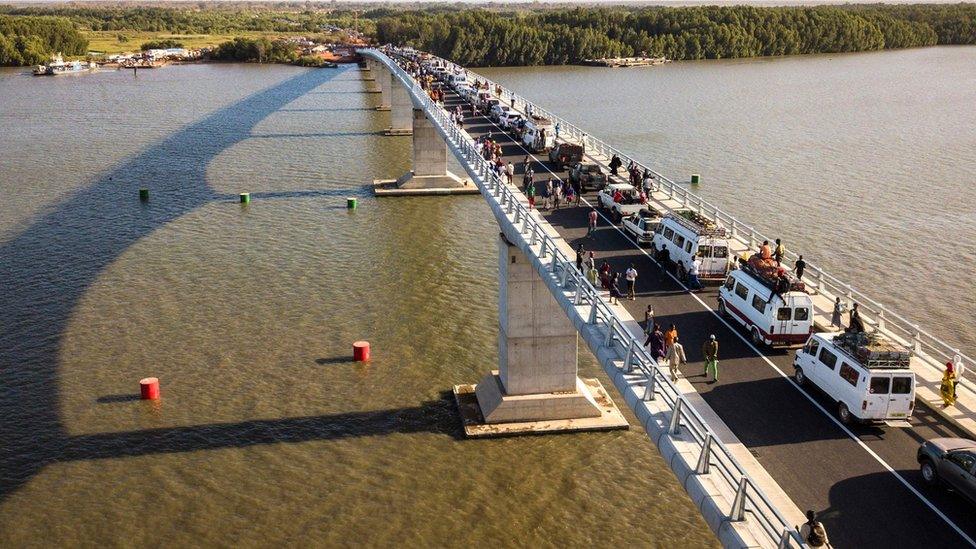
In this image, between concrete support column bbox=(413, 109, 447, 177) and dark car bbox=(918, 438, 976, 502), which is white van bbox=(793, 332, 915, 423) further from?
concrete support column bbox=(413, 109, 447, 177)

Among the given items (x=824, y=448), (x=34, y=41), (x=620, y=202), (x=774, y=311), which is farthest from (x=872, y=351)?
(x=34, y=41)

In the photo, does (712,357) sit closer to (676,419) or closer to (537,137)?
(676,419)

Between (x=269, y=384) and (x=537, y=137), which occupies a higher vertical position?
(x=537, y=137)

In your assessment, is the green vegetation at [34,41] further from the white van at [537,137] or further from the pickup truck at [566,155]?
the pickup truck at [566,155]

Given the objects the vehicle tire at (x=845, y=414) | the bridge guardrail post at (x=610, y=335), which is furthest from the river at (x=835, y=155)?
the bridge guardrail post at (x=610, y=335)

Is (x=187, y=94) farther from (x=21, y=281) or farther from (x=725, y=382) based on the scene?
(x=725, y=382)

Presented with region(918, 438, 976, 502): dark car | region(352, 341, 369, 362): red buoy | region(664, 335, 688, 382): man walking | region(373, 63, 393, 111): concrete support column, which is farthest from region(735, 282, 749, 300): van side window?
region(373, 63, 393, 111): concrete support column

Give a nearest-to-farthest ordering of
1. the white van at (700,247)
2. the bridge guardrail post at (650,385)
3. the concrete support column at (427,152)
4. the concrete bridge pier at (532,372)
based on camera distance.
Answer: the bridge guardrail post at (650,385) → the white van at (700,247) → the concrete bridge pier at (532,372) → the concrete support column at (427,152)
